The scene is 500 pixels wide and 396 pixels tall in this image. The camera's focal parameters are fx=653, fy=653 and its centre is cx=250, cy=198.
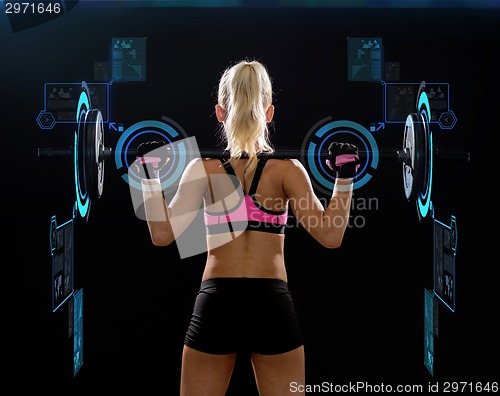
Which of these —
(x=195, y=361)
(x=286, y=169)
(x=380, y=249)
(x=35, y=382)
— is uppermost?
(x=286, y=169)

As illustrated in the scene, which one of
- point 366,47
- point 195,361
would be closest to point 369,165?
point 366,47

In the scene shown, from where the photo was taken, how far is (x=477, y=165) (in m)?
3.19

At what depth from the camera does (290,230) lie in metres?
3.26

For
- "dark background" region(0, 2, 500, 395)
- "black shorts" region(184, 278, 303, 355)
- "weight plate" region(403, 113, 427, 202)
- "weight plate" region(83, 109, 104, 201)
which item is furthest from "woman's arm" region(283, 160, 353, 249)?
"dark background" region(0, 2, 500, 395)

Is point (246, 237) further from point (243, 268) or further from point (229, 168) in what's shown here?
point (229, 168)

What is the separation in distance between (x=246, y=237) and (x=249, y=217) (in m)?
0.07

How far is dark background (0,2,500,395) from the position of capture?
317 cm

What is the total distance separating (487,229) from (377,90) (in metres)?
0.87

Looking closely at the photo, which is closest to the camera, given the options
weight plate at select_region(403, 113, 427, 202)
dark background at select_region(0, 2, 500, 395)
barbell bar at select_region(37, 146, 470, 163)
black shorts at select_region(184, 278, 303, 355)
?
black shorts at select_region(184, 278, 303, 355)

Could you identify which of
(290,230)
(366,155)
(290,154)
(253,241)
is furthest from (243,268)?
(290,230)

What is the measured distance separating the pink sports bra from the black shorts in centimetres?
16

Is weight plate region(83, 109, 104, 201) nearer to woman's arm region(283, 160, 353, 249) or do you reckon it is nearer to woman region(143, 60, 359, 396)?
woman region(143, 60, 359, 396)

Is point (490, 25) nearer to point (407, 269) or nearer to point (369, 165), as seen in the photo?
point (369, 165)

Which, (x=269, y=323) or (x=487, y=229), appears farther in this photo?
(x=487, y=229)
